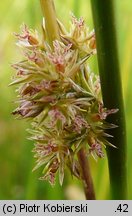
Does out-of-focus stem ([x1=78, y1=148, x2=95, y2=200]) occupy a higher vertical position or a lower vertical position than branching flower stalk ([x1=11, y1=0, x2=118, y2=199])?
lower

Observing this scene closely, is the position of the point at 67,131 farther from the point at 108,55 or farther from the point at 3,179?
the point at 3,179

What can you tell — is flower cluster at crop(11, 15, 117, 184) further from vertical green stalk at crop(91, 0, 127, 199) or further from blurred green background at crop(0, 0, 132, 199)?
blurred green background at crop(0, 0, 132, 199)

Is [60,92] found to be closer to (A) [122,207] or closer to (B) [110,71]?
(B) [110,71]

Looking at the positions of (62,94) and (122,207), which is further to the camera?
(122,207)

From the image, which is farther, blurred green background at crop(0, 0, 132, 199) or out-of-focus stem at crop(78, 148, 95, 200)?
blurred green background at crop(0, 0, 132, 199)

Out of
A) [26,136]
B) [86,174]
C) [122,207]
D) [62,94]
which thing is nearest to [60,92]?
[62,94]

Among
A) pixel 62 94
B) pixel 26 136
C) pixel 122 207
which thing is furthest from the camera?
pixel 26 136

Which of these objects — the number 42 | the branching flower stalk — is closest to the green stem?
the branching flower stalk

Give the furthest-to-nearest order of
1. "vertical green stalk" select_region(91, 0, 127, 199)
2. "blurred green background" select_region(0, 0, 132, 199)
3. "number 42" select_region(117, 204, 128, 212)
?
"blurred green background" select_region(0, 0, 132, 199)
"number 42" select_region(117, 204, 128, 212)
"vertical green stalk" select_region(91, 0, 127, 199)
